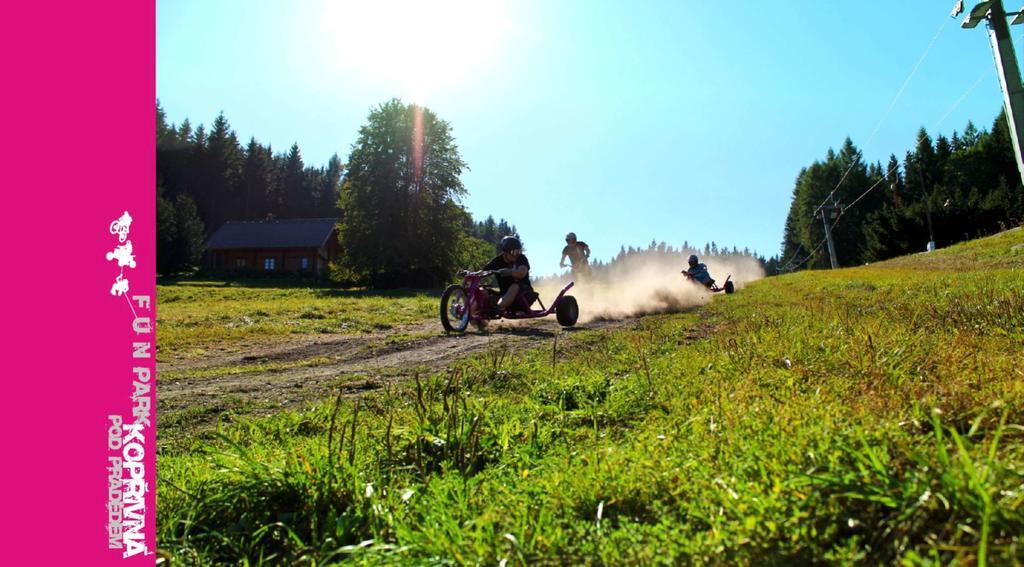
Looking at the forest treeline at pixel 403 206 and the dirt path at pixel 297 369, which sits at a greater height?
the forest treeline at pixel 403 206

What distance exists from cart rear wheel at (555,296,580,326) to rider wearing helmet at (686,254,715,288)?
9965 mm

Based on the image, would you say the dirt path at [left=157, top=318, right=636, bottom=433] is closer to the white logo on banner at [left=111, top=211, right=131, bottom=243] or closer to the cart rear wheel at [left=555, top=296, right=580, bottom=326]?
the cart rear wheel at [left=555, top=296, right=580, bottom=326]

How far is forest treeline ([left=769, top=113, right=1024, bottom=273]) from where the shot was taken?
60.3m

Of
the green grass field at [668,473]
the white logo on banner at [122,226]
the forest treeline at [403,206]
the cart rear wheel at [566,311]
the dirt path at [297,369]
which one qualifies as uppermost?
the forest treeline at [403,206]

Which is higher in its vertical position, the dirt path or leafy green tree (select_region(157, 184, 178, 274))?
leafy green tree (select_region(157, 184, 178, 274))

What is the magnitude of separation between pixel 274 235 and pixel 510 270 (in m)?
71.5

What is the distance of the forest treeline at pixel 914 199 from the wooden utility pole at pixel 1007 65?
145 ft

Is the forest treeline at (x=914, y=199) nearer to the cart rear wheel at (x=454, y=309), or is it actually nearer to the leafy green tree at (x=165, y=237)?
the cart rear wheel at (x=454, y=309)

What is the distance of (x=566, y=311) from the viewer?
1109cm


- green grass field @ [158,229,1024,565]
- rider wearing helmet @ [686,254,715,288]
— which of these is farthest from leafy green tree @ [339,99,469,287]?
green grass field @ [158,229,1024,565]

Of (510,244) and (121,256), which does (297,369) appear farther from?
(510,244)

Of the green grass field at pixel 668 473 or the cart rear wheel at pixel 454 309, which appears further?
the cart rear wheel at pixel 454 309

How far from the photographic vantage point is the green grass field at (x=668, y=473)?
1688 millimetres

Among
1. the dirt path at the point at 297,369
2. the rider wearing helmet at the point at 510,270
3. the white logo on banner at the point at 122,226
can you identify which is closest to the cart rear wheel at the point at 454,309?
the dirt path at the point at 297,369
